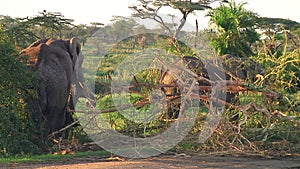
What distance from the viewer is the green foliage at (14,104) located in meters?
9.10

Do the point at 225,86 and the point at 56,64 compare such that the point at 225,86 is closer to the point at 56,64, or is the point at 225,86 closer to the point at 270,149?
the point at 270,149

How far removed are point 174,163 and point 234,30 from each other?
11729mm

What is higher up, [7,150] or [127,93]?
[127,93]

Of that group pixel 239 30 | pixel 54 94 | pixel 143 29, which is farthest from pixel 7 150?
pixel 143 29

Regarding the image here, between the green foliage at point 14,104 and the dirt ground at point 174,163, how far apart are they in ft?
3.06

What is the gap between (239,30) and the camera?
19922 millimetres

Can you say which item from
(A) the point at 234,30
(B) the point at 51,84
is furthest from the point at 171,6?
(B) the point at 51,84

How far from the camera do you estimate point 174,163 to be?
8305 millimetres

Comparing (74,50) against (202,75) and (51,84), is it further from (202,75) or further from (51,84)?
(202,75)

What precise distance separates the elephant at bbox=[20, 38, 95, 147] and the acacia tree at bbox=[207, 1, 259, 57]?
7.25m

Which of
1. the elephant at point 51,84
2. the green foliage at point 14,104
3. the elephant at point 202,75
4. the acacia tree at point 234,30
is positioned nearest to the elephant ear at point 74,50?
the elephant at point 51,84

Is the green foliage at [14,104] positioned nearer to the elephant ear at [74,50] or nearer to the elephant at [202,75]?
the elephant at [202,75]

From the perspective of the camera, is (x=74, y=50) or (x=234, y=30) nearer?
(x=74, y=50)

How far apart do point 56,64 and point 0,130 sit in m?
2.11
